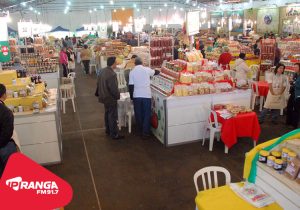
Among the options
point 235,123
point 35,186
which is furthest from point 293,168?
point 235,123

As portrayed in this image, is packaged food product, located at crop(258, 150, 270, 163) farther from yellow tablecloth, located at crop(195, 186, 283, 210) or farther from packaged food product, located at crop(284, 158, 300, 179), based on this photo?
yellow tablecloth, located at crop(195, 186, 283, 210)

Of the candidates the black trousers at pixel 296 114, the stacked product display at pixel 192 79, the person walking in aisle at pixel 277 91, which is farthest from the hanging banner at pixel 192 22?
the black trousers at pixel 296 114

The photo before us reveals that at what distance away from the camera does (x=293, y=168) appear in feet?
8.43

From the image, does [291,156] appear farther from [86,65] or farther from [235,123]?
[86,65]

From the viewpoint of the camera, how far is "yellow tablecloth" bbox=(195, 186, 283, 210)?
2.57 metres

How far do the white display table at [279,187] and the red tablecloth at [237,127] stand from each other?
2.70 metres

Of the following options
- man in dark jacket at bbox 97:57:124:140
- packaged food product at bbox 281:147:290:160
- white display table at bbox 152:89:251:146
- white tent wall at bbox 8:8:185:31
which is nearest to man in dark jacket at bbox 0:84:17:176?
man in dark jacket at bbox 97:57:124:140

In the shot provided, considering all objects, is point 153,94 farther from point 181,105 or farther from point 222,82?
point 222,82

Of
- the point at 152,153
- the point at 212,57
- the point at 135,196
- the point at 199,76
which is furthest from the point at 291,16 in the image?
the point at 135,196

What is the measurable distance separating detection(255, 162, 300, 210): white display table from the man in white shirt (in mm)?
3715

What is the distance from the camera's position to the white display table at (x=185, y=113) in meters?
5.93

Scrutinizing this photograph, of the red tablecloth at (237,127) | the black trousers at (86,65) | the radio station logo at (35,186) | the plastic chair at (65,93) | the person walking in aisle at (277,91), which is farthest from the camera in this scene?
the black trousers at (86,65)

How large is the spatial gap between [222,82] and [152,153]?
6.85 ft

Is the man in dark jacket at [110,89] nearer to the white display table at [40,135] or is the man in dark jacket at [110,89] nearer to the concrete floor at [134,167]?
the concrete floor at [134,167]
